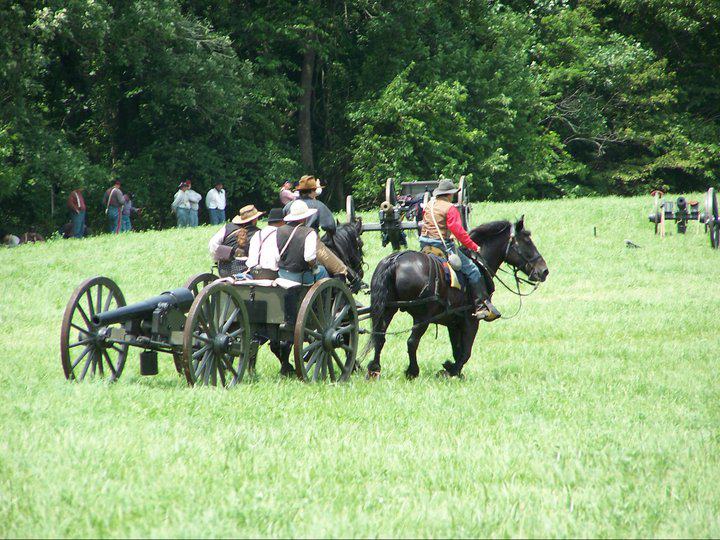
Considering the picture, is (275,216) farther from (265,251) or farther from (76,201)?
(76,201)

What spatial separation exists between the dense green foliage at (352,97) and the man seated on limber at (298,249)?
19.7 m

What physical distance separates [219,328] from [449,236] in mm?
3434

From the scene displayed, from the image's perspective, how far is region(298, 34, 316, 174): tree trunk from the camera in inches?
1581

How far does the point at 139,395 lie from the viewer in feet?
27.0

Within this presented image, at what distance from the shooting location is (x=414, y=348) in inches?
424

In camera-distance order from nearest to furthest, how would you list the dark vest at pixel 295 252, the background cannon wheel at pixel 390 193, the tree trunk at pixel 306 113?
the dark vest at pixel 295 252 < the background cannon wheel at pixel 390 193 < the tree trunk at pixel 306 113

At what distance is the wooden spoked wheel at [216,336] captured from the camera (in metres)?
8.48

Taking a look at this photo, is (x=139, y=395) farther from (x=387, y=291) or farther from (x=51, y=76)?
(x=51, y=76)

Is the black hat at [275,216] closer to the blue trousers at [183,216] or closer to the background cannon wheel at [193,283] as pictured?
the background cannon wheel at [193,283]

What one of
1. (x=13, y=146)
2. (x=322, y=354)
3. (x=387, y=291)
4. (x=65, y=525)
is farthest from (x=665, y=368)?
(x=13, y=146)

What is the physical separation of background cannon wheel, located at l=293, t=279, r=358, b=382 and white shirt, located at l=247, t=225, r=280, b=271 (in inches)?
26.3

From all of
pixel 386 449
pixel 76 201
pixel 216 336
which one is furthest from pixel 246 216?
pixel 76 201

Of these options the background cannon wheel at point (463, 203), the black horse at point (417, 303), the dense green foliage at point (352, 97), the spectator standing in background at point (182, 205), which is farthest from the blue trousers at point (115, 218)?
the black horse at point (417, 303)

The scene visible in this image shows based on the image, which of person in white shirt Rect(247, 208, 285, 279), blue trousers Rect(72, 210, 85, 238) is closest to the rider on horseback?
person in white shirt Rect(247, 208, 285, 279)
